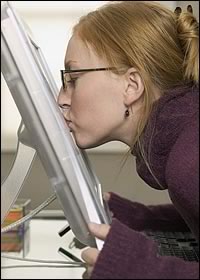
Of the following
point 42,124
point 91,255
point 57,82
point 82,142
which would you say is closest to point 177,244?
point 82,142

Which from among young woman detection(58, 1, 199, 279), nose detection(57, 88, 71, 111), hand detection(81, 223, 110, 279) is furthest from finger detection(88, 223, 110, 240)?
nose detection(57, 88, 71, 111)

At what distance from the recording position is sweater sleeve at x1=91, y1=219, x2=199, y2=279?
585mm

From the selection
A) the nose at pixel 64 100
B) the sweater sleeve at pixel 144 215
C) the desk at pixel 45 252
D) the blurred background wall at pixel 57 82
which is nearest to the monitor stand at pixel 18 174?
the nose at pixel 64 100

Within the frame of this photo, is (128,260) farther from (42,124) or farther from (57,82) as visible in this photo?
(57,82)

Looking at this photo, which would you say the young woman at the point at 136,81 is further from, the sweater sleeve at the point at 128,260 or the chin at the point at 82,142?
the sweater sleeve at the point at 128,260


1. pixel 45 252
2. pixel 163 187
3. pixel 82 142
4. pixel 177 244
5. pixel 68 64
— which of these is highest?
pixel 68 64

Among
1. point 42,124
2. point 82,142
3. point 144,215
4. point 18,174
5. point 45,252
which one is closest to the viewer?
point 42,124

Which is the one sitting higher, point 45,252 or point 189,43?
point 189,43

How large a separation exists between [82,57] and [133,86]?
9 centimetres

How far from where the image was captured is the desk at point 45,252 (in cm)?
117

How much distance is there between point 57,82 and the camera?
1.71 m

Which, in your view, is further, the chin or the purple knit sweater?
the chin

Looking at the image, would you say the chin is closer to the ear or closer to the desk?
the ear

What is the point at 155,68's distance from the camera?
33.4 inches
